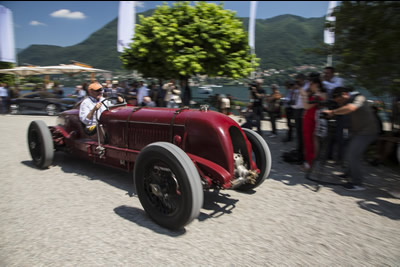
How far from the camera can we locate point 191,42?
346 inches

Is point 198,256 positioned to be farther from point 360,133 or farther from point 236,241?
point 360,133

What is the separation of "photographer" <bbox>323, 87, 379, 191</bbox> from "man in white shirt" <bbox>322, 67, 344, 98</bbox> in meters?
1.32

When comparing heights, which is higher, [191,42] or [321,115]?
[191,42]

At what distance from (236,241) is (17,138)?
8.29 metres

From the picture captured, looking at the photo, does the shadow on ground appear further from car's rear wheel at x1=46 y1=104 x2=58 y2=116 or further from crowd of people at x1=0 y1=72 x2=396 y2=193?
car's rear wheel at x1=46 y1=104 x2=58 y2=116

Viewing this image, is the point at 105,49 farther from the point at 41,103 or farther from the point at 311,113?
the point at 311,113

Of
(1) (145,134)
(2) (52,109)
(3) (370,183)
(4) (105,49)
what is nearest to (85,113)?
(1) (145,134)

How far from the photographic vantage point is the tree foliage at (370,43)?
4.26m

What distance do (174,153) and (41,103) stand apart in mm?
14574

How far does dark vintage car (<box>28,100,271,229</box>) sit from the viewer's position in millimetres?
2887

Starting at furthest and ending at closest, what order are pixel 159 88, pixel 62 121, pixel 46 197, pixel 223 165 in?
1. pixel 159 88
2. pixel 62 121
3. pixel 46 197
4. pixel 223 165

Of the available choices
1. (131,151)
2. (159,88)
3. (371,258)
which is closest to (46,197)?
(131,151)

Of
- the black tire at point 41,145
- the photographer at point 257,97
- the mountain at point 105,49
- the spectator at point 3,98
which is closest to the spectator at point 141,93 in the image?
the photographer at point 257,97

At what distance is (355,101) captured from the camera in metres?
4.23
